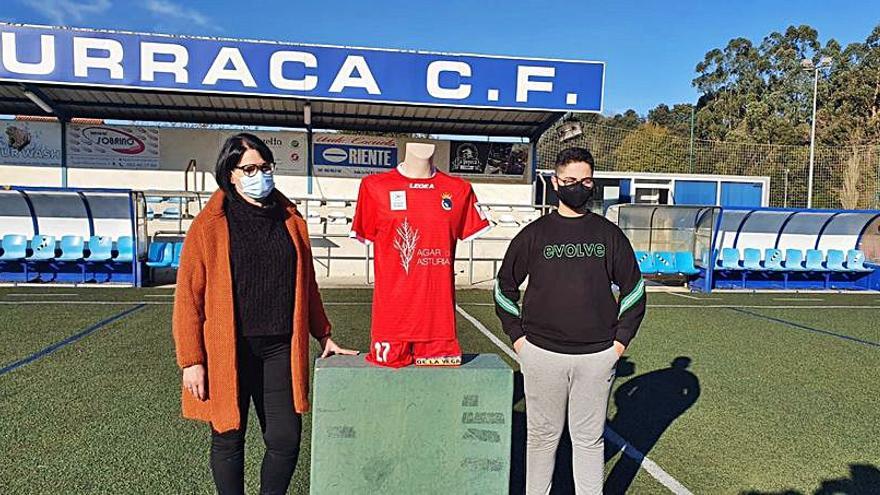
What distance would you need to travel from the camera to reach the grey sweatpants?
2.77m

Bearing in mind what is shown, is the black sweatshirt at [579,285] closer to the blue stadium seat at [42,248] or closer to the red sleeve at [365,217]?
the red sleeve at [365,217]

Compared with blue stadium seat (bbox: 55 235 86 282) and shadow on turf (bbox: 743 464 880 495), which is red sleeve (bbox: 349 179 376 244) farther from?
blue stadium seat (bbox: 55 235 86 282)

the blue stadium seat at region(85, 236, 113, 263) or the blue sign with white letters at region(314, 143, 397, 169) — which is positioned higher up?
the blue sign with white letters at region(314, 143, 397, 169)

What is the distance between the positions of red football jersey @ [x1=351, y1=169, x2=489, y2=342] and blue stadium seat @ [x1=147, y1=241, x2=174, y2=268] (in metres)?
10.4

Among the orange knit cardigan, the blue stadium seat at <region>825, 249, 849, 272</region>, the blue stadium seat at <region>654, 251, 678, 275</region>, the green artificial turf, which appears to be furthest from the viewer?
the blue stadium seat at <region>825, 249, 849, 272</region>

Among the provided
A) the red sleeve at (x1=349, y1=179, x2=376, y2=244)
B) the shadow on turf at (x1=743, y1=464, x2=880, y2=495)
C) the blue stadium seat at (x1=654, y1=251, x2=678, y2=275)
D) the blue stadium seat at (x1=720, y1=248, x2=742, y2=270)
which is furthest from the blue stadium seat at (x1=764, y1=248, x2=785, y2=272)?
the red sleeve at (x1=349, y1=179, x2=376, y2=244)

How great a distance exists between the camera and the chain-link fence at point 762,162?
27578mm

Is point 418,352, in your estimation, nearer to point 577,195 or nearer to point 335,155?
point 577,195

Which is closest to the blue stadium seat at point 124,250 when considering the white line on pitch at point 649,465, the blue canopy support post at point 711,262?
the white line on pitch at point 649,465

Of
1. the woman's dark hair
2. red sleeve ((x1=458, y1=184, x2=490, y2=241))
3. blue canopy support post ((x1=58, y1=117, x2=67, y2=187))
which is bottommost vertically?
red sleeve ((x1=458, y1=184, x2=490, y2=241))

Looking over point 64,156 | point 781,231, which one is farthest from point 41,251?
point 781,231

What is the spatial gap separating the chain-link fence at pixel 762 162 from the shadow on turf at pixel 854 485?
73.6 feet

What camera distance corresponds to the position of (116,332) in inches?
289

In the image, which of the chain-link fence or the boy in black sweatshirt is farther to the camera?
the chain-link fence
